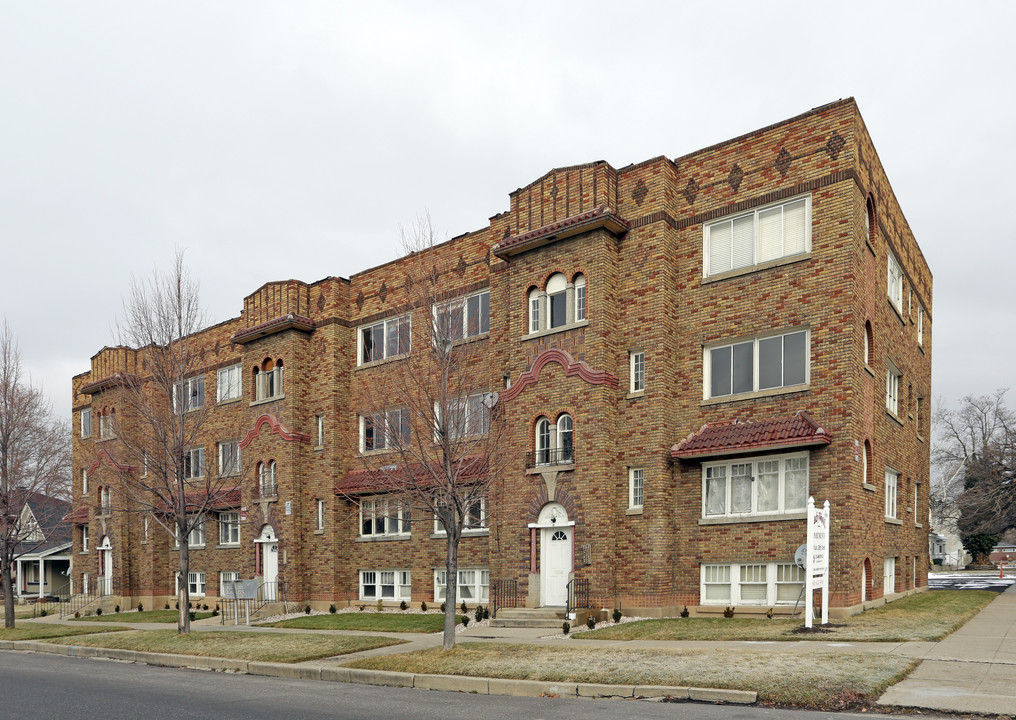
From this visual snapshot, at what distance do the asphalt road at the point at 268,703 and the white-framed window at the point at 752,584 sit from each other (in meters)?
9.74

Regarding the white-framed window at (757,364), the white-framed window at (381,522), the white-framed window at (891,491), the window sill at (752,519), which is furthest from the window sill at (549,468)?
the white-framed window at (891,491)

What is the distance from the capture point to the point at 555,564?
2267 cm

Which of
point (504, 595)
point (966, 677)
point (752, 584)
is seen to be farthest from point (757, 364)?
point (966, 677)

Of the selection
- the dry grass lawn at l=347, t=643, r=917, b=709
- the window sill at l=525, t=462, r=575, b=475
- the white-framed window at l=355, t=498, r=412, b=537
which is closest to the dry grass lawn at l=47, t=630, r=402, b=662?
the dry grass lawn at l=347, t=643, r=917, b=709

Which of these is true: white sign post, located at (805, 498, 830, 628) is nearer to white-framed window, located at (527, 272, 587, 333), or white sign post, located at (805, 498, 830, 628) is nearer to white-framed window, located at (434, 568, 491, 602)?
white-framed window, located at (527, 272, 587, 333)

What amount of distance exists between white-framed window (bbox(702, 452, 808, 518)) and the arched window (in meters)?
16.3

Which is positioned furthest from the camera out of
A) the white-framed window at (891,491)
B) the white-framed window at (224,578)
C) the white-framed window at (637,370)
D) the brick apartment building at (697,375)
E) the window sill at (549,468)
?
the white-framed window at (224,578)

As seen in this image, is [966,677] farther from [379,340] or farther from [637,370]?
[379,340]

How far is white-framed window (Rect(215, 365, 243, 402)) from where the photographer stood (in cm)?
3488

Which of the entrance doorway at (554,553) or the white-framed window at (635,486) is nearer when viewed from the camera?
the white-framed window at (635,486)

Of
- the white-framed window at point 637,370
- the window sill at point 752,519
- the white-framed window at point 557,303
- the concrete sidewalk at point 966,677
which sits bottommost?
the concrete sidewalk at point 966,677

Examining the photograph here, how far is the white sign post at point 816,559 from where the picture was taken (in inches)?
675

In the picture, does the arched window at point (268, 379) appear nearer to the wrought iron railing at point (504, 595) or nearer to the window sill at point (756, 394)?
the wrought iron railing at point (504, 595)

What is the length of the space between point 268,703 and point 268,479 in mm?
20071
